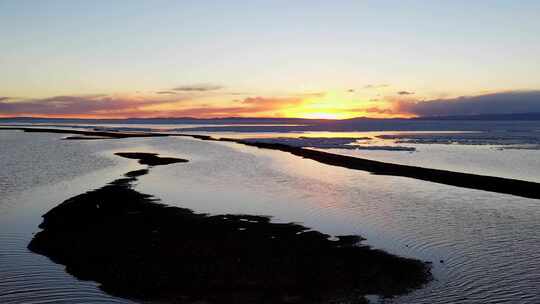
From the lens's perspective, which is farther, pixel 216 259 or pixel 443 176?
pixel 443 176

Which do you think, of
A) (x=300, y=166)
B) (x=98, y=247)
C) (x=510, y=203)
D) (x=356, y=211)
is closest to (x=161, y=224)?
(x=98, y=247)

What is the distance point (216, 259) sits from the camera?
14406mm

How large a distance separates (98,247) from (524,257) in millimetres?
12625

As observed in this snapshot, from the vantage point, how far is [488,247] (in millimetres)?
15641

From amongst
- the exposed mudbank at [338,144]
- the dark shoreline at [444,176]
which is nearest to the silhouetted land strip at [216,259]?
the dark shoreline at [444,176]

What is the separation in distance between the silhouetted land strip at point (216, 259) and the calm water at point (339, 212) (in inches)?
26.9

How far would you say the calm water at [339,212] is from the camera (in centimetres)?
1209

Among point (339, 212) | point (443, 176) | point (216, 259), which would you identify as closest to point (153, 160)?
point (443, 176)

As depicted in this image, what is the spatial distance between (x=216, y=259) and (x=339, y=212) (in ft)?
27.1

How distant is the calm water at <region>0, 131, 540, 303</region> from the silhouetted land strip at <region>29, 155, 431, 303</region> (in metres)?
0.68

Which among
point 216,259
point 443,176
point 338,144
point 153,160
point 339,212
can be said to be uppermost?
point 338,144

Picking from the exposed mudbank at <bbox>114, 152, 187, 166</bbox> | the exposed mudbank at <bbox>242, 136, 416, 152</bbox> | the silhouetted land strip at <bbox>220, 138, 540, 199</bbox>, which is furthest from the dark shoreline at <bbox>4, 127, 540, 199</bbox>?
the exposed mudbank at <bbox>114, 152, 187, 166</bbox>

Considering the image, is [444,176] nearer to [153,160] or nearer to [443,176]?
[443,176]

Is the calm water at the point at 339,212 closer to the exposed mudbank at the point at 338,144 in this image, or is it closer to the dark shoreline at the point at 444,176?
the dark shoreline at the point at 444,176
